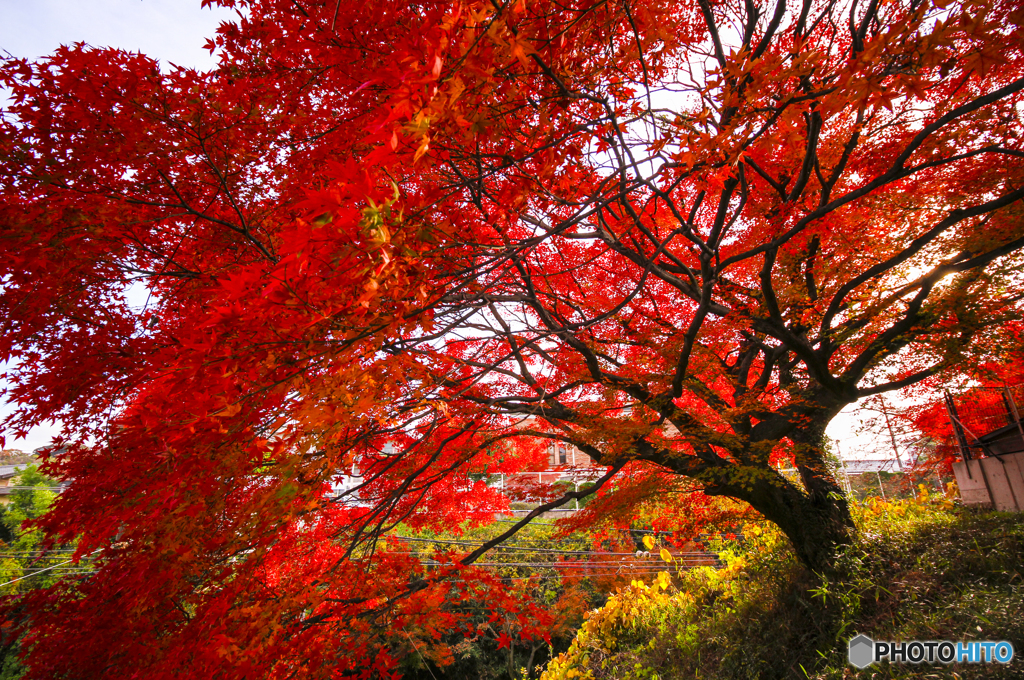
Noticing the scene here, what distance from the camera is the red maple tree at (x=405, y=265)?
2.20 metres

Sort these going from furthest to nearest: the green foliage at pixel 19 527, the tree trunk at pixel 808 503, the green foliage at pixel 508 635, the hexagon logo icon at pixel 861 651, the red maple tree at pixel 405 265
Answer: the green foliage at pixel 19 527, the green foliage at pixel 508 635, the tree trunk at pixel 808 503, the hexagon logo icon at pixel 861 651, the red maple tree at pixel 405 265

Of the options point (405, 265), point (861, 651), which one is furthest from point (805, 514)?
point (405, 265)

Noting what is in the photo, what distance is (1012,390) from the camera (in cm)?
759

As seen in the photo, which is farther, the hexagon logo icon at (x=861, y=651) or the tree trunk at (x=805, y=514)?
the tree trunk at (x=805, y=514)

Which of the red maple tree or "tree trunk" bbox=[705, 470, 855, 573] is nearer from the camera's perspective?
the red maple tree

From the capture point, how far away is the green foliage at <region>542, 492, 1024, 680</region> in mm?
4430

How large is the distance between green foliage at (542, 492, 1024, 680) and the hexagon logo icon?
0.13 m

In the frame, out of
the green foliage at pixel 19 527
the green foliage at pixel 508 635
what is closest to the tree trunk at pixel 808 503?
the green foliage at pixel 508 635

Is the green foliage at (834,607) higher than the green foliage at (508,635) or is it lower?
higher

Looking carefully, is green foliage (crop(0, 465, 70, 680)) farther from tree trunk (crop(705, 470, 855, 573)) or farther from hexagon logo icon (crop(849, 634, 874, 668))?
hexagon logo icon (crop(849, 634, 874, 668))

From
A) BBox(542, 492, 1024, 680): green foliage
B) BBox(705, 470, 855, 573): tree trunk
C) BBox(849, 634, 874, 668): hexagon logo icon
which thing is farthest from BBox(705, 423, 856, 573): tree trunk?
BBox(849, 634, 874, 668): hexagon logo icon

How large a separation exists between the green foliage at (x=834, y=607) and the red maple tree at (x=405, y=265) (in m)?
0.69

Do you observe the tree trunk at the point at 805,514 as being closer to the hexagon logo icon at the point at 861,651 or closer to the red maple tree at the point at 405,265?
the red maple tree at the point at 405,265

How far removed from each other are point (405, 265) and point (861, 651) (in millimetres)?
6159
